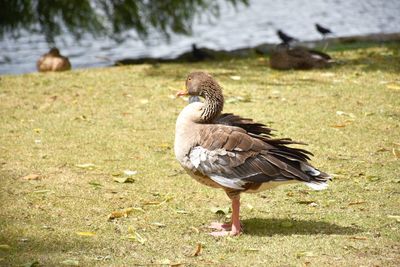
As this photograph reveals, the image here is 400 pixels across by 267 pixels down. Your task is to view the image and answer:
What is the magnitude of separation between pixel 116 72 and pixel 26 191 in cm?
595

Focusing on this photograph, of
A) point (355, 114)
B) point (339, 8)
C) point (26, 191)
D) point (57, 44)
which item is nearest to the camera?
point (26, 191)

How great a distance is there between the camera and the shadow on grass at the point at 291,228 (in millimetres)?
5914

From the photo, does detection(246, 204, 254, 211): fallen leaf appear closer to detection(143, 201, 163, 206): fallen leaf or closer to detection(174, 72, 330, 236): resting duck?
detection(174, 72, 330, 236): resting duck

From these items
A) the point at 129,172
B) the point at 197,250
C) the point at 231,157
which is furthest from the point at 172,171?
the point at 197,250

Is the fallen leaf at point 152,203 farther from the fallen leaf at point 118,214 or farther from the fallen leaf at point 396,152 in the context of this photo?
the fallen leaf at point 396,152

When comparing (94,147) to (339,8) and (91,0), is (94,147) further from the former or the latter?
(339,8)

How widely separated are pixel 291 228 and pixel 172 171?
2091mm

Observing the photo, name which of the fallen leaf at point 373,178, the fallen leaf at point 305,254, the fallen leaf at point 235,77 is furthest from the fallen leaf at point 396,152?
the fallen leaf at point 235,77

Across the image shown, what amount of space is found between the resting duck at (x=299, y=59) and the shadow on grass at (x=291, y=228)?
6483 mm

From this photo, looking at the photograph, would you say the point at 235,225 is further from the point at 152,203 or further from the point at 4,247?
the point at 4,247

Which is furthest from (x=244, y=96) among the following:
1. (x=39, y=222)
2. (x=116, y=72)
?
(x=39, y=222)

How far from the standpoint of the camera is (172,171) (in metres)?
7.81

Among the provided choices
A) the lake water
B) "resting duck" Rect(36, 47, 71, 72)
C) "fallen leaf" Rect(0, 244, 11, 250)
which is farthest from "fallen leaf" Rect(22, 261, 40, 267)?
the lake water

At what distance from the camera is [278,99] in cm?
1070
